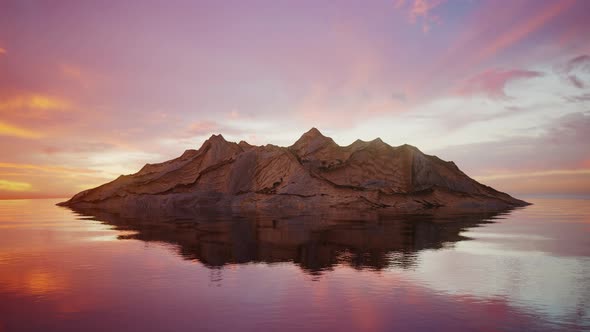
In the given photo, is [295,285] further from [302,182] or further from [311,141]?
[311,141]

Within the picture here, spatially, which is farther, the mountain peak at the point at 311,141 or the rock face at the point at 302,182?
the mountain peak at the point at 311,141

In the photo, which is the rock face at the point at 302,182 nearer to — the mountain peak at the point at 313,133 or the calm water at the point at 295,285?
the mountain peak at the point at 313,133

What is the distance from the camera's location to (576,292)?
13227 millimetres

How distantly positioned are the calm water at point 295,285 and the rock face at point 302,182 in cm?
4134

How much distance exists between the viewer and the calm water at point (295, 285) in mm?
10344

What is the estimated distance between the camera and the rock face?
66688mm

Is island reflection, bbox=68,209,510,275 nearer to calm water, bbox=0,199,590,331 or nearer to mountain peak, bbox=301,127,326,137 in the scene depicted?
calm water, bbox=0,199,590,331

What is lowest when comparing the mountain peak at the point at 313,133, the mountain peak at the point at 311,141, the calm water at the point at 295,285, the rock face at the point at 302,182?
the calm water at the point at 295,285

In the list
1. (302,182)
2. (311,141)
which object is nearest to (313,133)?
(311,141)

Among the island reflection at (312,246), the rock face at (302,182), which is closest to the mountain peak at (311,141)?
the rock face at (302,182)

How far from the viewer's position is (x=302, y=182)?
67688 mm

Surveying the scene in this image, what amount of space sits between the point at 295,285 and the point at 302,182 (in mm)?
53772

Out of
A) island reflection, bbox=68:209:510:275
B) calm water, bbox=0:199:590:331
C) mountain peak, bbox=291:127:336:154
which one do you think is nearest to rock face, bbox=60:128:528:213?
mountain peak, bbox=291:127:336:154

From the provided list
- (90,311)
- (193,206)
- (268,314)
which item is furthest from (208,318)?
(193,206)
